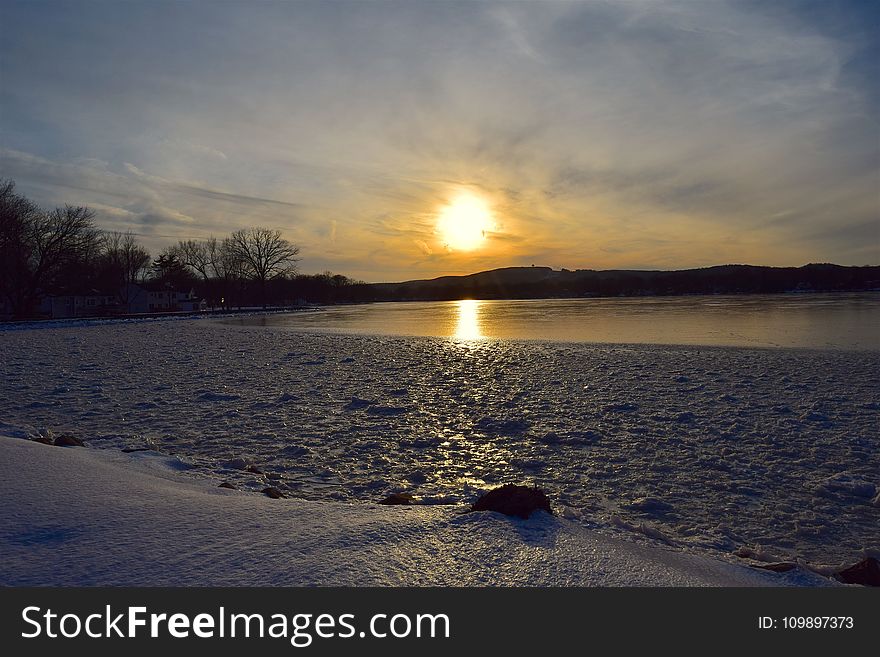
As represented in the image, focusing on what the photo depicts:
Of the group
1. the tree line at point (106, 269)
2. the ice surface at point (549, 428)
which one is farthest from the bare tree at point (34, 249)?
the ice surface at point (549, 428)

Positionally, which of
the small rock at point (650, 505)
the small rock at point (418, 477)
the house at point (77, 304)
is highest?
the house at point (77, 304)

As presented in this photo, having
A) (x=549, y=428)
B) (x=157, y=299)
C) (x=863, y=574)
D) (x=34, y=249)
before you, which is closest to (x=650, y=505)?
(x=863, y=574)

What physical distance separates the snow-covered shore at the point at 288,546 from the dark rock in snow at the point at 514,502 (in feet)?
0.39

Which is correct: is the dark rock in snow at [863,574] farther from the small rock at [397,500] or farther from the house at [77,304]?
the house at [77,304]

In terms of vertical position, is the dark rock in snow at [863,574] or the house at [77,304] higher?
the house at [77,304]

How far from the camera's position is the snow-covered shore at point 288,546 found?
8.73 ft

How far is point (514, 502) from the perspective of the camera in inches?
150

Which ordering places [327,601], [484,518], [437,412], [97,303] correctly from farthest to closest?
[97,303] < [437,412] < [484,518] < [327,601]

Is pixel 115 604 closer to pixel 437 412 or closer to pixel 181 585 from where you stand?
pixel 181 585

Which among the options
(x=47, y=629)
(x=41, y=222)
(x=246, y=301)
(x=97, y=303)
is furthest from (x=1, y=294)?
(x=47, y=629)

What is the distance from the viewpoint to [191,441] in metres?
7.16

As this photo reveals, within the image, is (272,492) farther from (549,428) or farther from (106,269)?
(106,269)

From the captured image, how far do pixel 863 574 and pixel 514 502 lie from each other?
2.44 metres

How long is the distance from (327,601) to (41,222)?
65.4 metres
